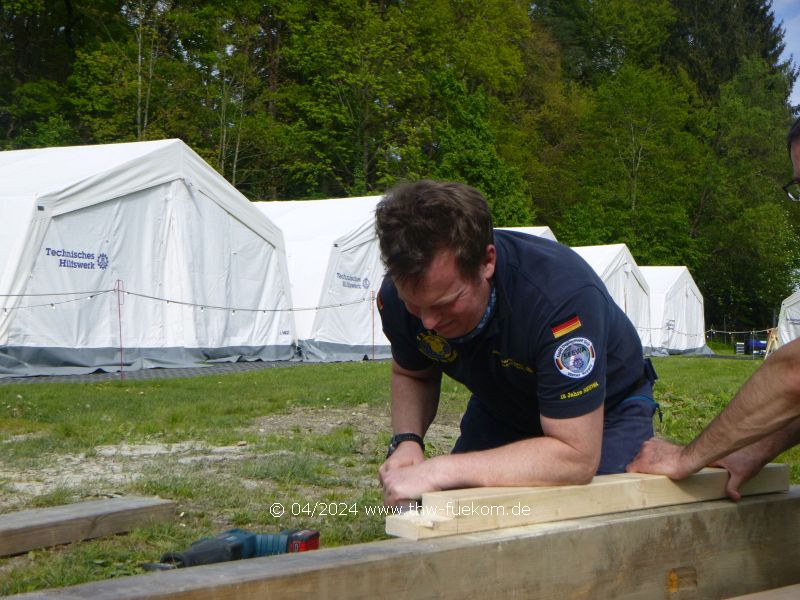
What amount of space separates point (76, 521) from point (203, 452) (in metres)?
2.57

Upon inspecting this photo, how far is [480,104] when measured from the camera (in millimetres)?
36656

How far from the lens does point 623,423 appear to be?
281cm

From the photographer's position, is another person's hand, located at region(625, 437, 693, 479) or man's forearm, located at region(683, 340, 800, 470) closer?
man's forearm, located at region(683, 340, 800, 470)

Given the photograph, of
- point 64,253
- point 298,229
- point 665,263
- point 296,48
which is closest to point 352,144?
point 296,48

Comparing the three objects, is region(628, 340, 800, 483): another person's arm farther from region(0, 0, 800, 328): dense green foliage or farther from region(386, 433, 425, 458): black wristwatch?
region(0, 0, 800, 328): dense green foliage

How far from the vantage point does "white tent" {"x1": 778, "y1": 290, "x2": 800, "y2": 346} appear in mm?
28156

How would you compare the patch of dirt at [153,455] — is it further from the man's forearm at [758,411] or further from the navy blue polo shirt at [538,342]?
the man's forearm at [758,411]

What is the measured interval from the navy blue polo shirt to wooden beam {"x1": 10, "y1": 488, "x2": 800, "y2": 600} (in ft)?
1.21

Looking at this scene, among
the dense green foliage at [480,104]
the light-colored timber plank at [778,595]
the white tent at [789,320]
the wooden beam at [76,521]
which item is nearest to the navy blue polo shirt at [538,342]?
the light-colored timber plank at [778,595]

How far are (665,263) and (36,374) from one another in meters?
38.2

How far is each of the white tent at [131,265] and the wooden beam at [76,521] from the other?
30.2ft

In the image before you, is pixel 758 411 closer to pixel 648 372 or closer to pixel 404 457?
pixel 648 372

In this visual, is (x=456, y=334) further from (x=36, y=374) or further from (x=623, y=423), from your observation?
(x=36, y=374)

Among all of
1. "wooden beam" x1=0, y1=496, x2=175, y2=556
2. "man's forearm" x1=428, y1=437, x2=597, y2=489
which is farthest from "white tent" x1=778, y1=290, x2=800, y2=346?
"man's forearm" x1=428, y1=437, x2=597, y2=489
